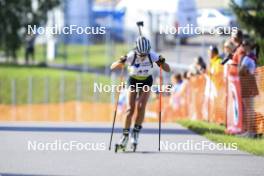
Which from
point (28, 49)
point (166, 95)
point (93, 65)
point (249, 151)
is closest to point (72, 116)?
point (166, 95)

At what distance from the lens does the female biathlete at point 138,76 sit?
45.5 ft

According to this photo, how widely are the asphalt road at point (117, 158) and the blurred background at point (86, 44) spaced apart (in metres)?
3.96

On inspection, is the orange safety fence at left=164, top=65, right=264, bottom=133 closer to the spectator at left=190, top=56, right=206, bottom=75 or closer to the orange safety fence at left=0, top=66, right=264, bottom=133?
the orange safety fence at left=0, top=66, right=264, bottom=133

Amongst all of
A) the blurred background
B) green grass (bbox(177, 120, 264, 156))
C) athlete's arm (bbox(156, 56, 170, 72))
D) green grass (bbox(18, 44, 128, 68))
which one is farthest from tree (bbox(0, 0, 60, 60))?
athlete's arm (bbox(156, 56, 170, 72))

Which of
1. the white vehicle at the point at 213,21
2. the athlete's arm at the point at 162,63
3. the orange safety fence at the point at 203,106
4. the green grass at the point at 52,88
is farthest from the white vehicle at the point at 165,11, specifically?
the athlete's arm at the point at 162,63

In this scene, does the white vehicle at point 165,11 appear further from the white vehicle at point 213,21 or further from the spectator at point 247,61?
the spectator at point 247,61

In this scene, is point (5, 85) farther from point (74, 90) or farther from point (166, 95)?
point (166, 95)

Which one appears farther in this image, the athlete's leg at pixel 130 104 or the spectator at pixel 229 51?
the spectator at pixel 229 51

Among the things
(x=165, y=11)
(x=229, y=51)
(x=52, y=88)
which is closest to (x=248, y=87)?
(x=229, y=51)

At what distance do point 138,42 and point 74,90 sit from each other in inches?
935

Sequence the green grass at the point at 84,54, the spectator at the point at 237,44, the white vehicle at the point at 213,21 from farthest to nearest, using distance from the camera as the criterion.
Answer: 1. the green grass at the point at 84,54
2. the white vehicle at the point at 213,21
3. the spectator at the point at 237,44

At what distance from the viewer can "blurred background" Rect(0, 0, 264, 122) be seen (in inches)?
1165

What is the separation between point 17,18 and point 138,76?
127 ft

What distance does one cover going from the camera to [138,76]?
46.2ft
